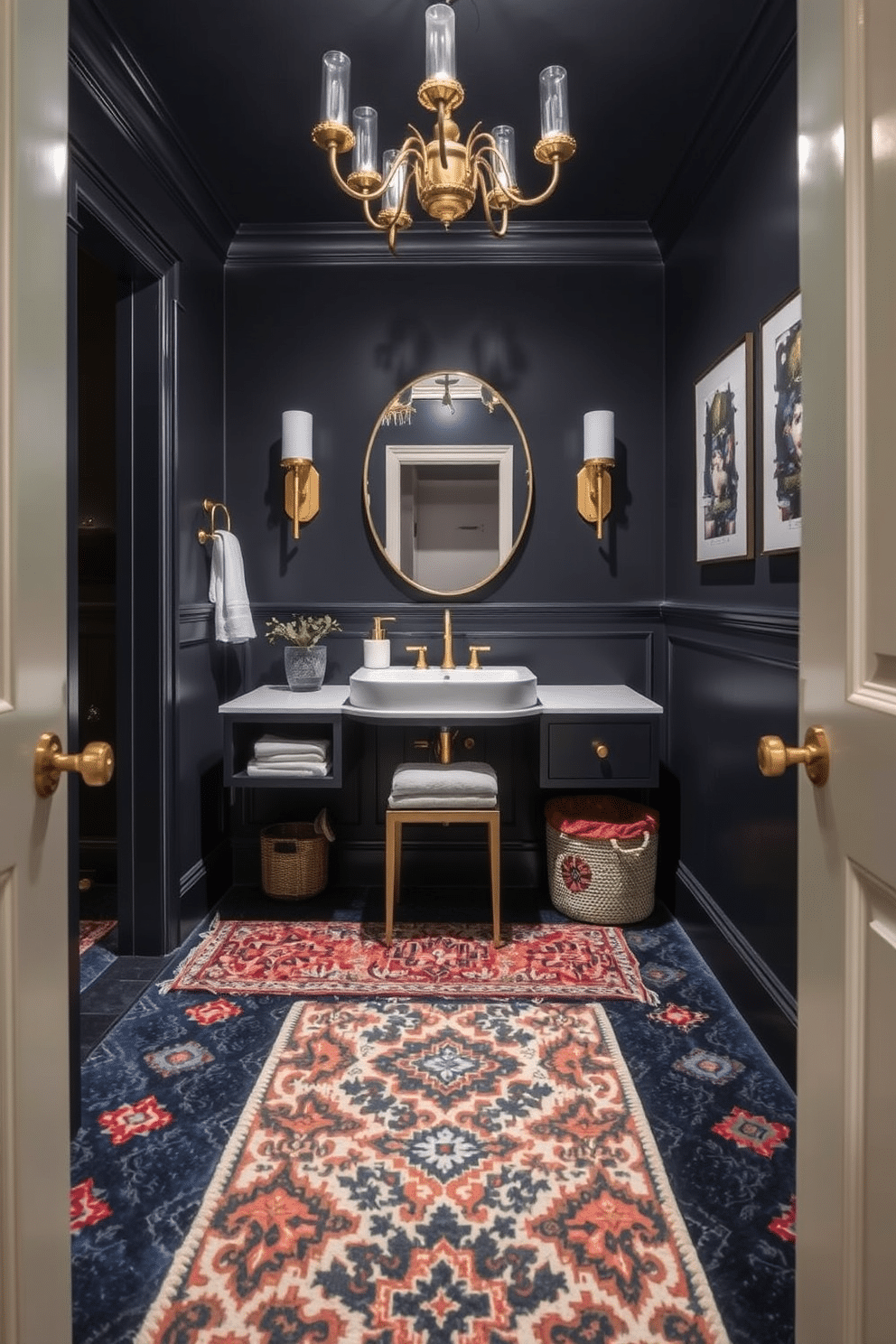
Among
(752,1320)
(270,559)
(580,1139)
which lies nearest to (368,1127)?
(580,1139)

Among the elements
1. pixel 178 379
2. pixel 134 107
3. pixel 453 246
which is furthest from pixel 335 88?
pixel 453 246

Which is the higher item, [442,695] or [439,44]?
[439,44]

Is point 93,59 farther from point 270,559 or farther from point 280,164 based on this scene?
point 270,559

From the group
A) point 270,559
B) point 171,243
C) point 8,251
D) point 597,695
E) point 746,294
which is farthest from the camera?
point 270,559

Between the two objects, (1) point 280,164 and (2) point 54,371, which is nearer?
(2) point 54,371

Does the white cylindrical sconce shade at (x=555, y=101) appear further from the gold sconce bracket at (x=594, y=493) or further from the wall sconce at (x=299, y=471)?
the wall sconce at (x=299, y=471)

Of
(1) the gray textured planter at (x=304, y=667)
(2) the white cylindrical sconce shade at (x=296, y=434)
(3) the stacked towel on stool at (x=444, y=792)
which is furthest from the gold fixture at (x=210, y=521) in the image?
(3) the stacked towel on stool at (x=444, y=792)

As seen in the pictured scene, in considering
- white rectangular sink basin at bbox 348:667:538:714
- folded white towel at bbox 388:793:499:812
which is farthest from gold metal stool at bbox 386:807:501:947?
white rectangular sink basin at bbox 348:667:538:714

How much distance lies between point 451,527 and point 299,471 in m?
0.60

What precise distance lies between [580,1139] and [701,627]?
153cm

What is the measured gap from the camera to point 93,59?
1933 millimetres

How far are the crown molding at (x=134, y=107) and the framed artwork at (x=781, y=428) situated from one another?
67.9 inches

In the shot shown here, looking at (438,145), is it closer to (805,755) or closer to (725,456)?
(725,456)

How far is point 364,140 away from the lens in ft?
6.86
